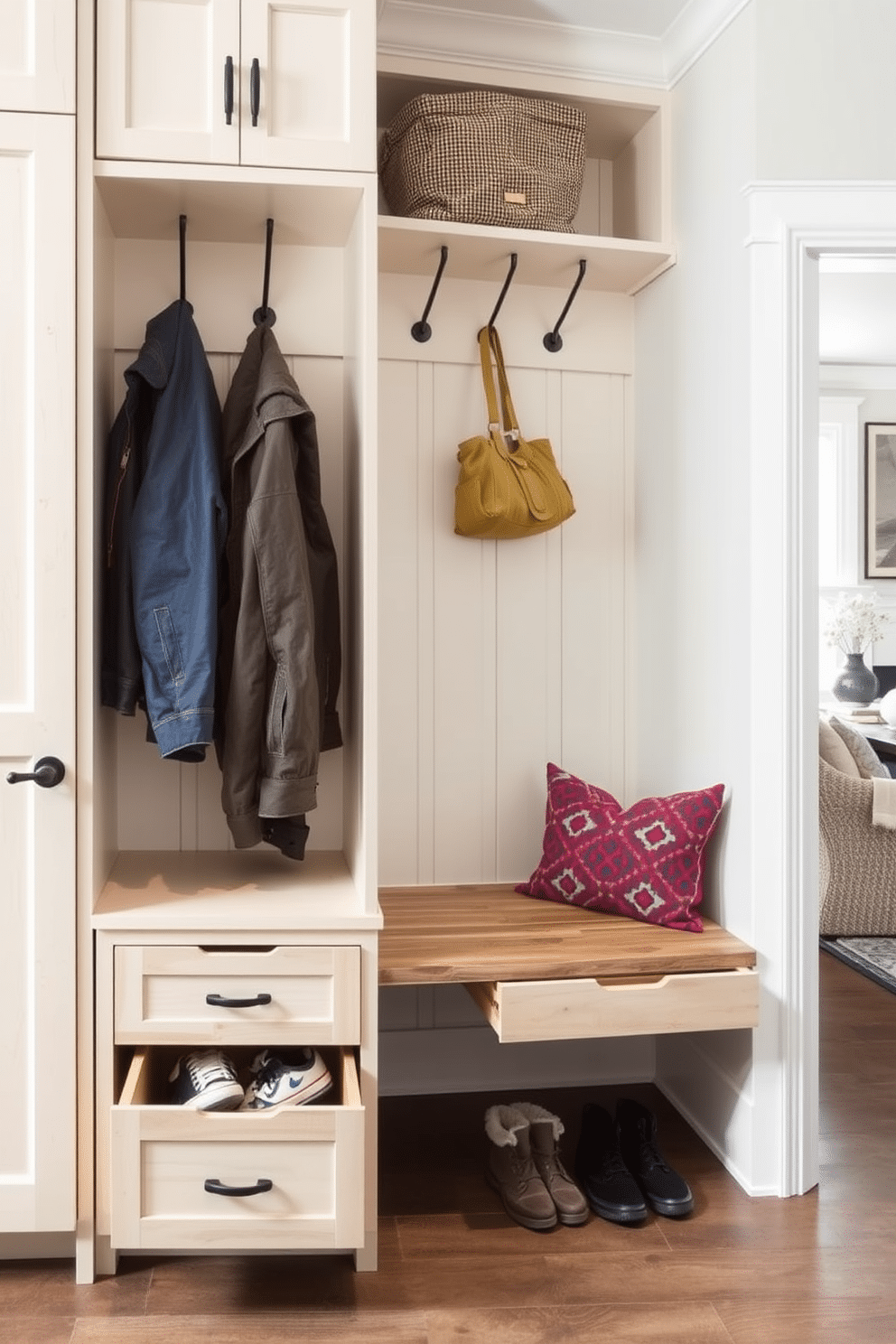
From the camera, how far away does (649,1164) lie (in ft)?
7.39

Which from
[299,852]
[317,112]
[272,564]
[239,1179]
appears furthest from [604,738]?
[317,112]

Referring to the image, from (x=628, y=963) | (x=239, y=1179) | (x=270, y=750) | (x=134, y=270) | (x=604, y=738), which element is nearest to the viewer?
(x=239, y=1179)

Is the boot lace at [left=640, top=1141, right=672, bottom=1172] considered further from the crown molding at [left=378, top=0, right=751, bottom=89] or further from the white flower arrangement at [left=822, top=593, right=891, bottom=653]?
the white flower arrangement at [left=822, top=593, right=891, bottom=653]

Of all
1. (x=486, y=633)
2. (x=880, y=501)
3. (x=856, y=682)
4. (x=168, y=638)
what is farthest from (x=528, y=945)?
(x=880, y=501)

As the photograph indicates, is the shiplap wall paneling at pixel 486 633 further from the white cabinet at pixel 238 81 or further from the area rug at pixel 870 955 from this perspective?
the area rug at pixel 870 955

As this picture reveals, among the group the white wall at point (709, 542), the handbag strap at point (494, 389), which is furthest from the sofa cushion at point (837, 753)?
the handbag strap at point (494, 389)

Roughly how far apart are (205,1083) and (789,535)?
1.47m

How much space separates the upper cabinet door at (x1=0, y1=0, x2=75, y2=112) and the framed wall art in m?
4.93

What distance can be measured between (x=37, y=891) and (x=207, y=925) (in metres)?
0.29

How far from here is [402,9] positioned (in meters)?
2.35

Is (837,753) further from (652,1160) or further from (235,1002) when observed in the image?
(235,1002)

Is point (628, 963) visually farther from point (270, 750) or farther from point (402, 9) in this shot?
point (402, 9)

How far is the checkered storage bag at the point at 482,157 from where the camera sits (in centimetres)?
236

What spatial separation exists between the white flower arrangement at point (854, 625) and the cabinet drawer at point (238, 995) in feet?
13.6
